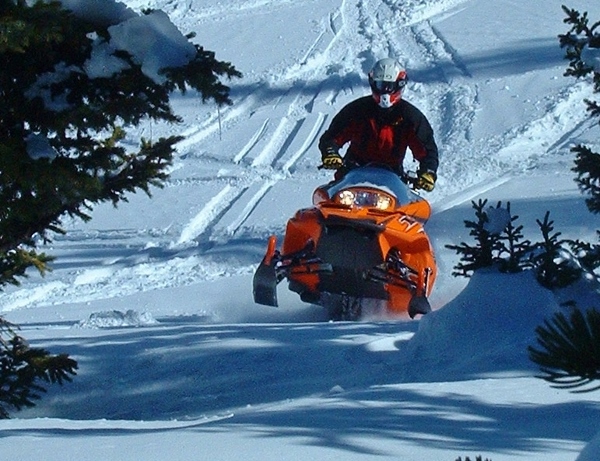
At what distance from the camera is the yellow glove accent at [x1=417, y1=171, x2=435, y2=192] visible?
8.96m

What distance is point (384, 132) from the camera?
941cm

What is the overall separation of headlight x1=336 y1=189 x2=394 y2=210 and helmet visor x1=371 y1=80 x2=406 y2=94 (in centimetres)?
120

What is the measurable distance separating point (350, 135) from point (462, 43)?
1167 centimetres

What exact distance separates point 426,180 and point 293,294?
6.84 ft

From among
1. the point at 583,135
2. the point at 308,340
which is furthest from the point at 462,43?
the point at 308,340

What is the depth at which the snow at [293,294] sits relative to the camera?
397 centimetres

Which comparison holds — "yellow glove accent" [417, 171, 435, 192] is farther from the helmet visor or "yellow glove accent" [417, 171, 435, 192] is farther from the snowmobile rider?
the helmet visor

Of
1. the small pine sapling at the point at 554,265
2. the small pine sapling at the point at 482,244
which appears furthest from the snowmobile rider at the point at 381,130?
the small pine sapling at the point at 554,265

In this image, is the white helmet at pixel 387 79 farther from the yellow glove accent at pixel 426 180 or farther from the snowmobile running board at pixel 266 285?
the snowmobile running board at pixel 266 285

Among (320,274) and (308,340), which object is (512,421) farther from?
(320,274)

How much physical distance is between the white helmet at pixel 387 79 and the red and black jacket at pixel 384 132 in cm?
20

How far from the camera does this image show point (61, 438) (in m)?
4.05

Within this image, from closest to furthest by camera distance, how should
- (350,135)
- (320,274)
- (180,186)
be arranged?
1. (320,274)
2. (350,135)
3. (180,186)

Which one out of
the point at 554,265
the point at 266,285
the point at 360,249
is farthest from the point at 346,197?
the point at 554,265
